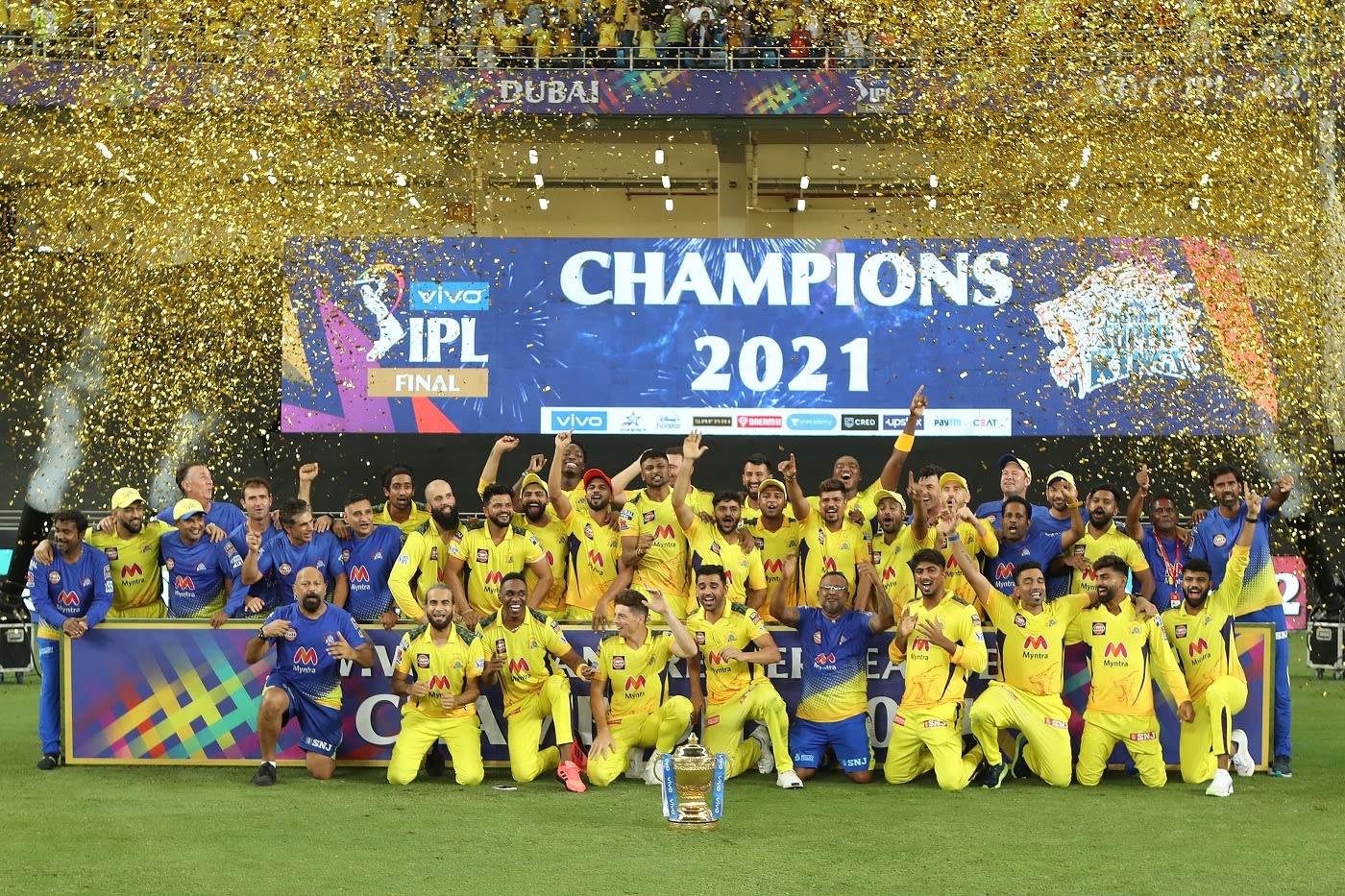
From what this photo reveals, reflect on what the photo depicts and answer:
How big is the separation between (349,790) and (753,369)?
11002mm

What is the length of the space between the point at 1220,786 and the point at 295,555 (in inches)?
225

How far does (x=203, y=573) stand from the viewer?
970cm

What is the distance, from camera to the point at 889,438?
18766 millimetres

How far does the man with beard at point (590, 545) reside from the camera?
31.5 ft

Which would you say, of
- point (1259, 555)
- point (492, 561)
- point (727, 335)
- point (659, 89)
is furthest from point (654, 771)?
point (659, 89)

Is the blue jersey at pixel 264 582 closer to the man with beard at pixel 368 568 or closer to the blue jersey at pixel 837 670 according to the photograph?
the man with beard at pixel 368 568

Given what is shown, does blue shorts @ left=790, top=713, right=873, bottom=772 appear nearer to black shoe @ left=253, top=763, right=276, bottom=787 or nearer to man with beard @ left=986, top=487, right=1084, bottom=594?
man with beard @ left=986, top=487, right=1084, bottom=594

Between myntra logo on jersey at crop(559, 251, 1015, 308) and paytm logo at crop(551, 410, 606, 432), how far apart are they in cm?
135

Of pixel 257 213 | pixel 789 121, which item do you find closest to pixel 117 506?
pixel 257 213

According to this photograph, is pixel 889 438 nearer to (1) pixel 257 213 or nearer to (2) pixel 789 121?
(2) pixel 789 121

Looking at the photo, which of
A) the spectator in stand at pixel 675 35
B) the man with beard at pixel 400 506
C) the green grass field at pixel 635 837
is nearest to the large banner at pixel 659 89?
the spectator in stand at pixel 675 35

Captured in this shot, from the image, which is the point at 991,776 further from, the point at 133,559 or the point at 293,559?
the point at 133,559

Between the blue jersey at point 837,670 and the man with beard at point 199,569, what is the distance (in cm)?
364

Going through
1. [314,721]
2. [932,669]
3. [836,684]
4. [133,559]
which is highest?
[133,559]
